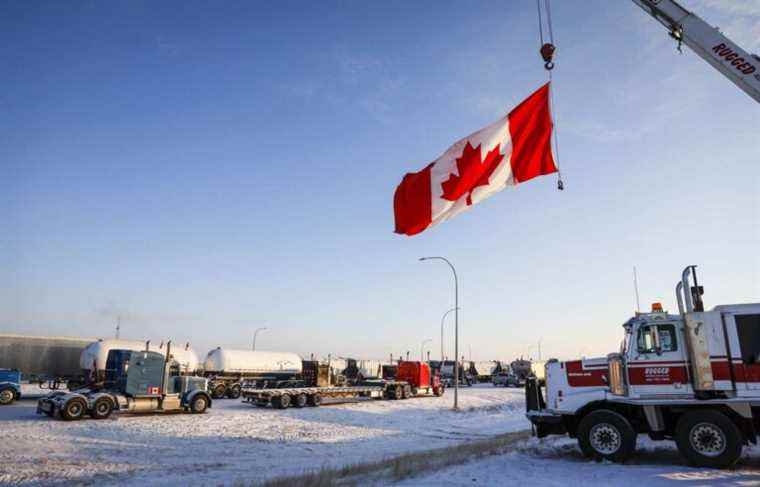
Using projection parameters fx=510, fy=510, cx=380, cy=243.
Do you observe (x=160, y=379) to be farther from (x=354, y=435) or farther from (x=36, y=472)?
(x=36, y=472)

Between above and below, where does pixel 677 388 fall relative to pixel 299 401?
above

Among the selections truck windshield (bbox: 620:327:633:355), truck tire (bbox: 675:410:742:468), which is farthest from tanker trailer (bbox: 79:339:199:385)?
truck tire (bbox: 675:410:742:468)

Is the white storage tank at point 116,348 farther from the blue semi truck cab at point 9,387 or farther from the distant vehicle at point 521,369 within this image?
the distant vehicle at point 521,369

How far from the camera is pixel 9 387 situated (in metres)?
28.3

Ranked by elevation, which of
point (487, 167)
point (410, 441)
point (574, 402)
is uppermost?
point (487, 167)

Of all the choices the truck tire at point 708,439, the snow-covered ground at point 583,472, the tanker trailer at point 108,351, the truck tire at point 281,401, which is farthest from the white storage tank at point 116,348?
the truck tire at point 708,439

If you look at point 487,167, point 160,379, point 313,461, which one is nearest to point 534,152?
point 487,167

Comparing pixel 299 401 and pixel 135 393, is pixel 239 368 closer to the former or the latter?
pixel 299 401

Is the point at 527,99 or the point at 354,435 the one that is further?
the point at 354,435

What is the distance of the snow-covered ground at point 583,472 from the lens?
406 inches

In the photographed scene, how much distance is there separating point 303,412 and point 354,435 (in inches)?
348

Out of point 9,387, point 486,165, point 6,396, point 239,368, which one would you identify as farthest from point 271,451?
point 239,368

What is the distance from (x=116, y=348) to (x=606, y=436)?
33705 millimetres

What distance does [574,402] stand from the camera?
13.8 metres
